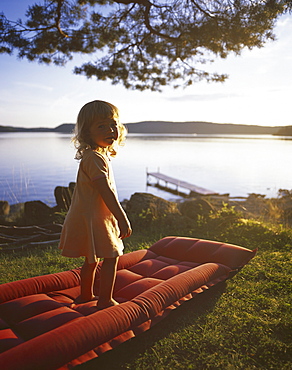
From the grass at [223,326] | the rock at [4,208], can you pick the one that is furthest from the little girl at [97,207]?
the rock at [4,208]

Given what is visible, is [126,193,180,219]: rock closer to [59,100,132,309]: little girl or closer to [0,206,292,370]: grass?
[0,206,292,370]: grass

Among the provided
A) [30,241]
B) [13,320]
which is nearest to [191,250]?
[13,320]

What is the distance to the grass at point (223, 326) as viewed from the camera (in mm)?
2100

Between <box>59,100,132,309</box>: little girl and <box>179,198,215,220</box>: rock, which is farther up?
<box>59,100,132,309</box>: little girl

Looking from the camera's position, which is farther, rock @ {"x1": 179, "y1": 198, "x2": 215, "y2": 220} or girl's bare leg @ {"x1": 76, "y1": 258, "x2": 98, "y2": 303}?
rock @ {"x1": 179, "y1": 198, "x2": 215, "y2": 220}

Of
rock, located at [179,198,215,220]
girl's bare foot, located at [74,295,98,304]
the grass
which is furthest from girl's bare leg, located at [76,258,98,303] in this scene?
rock, located at [179,198,215,220]

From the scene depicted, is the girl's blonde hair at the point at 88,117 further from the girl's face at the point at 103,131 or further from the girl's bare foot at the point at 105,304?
the girl's bare foot at the point at 105,304

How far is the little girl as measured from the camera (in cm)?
236

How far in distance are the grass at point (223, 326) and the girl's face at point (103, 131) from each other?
1464 millimetres

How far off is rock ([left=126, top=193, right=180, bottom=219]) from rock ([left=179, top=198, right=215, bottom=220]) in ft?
0.66

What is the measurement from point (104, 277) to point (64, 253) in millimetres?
348

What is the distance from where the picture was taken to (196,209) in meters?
6.65

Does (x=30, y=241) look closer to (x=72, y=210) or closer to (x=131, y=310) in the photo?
(x=72, y=210)

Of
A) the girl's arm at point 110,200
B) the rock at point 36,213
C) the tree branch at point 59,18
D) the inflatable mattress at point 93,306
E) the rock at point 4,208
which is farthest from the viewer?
the rock at point 4,208
